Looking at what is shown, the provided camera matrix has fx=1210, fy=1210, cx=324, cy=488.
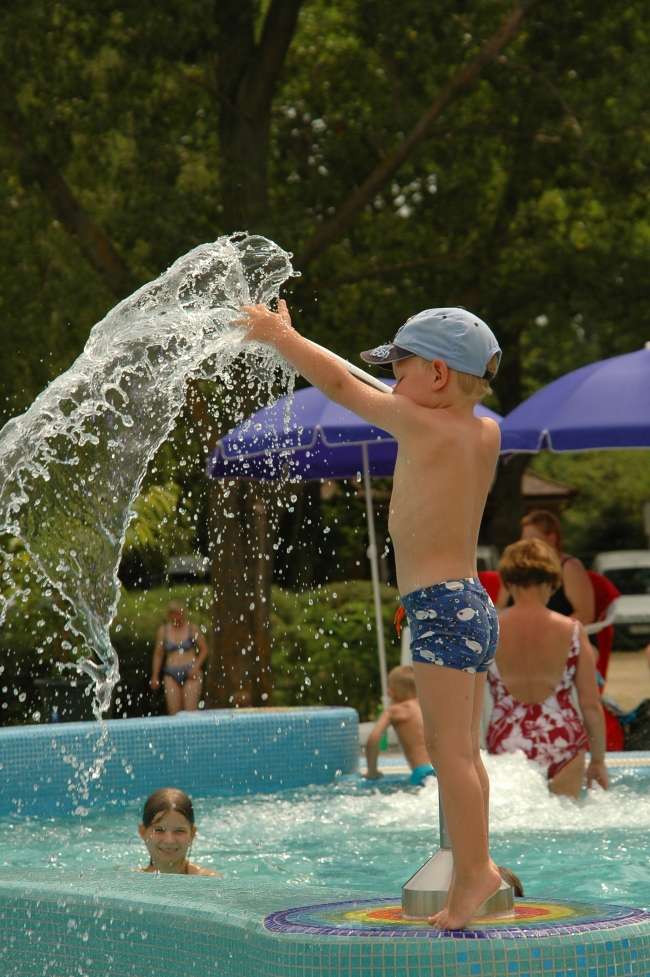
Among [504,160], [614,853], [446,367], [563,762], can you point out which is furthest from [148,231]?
[446,367]

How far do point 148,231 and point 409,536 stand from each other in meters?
9.04

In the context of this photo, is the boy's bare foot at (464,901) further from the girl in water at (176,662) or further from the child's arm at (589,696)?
the girl in water at (176,662)

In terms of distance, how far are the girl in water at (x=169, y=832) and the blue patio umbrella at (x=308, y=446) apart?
11.2 ft

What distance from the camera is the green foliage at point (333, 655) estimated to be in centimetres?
1253

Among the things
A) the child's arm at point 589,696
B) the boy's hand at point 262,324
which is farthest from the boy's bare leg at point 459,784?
the child's arm at point 589,696

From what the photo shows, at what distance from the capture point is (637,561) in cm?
2739

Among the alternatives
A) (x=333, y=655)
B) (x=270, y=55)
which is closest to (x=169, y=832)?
(x=333, y=655)

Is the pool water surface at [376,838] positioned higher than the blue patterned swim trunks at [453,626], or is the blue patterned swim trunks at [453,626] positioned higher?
the blue patterned swim trunks at [453,626]

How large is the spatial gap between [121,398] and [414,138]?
6.96 m

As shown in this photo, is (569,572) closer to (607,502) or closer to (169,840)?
(169,840)

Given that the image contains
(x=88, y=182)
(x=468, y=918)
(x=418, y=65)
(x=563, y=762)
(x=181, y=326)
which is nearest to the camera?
(x=468, y=918)

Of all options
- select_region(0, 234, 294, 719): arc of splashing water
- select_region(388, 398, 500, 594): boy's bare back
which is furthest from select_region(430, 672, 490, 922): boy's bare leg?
select_region(0, 234, 294, 719): arc of splashing water

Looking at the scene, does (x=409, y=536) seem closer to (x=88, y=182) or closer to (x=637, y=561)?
(x=88, y=182)

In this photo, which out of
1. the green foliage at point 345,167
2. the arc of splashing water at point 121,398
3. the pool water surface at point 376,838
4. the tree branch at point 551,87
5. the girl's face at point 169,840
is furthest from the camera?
the tree branch at point 551,87
